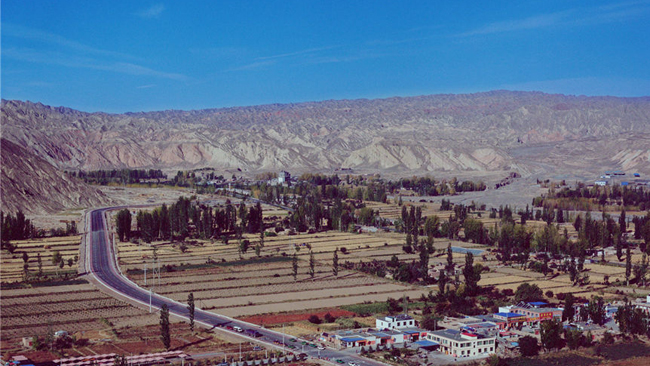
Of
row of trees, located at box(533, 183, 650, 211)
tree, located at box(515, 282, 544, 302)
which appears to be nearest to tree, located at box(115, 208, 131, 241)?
tree, located at box(515, 282, 544, 302)

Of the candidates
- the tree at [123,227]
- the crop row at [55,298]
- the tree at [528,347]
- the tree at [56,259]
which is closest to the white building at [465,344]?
the tree at [528,347]

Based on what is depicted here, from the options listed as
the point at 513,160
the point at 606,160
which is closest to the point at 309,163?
the point at 513,160

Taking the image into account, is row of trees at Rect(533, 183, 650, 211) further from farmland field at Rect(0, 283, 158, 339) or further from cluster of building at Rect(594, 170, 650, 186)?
farmland field at Rect(0, 283, 158, 339)

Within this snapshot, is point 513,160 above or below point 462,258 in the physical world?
above

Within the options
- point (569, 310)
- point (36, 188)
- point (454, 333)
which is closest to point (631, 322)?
point (569, 310)

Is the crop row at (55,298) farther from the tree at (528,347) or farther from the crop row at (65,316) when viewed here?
the tree at (528,347)

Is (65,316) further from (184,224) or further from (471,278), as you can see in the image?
(184,224)

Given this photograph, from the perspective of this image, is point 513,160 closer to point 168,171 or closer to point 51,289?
point 168,171
